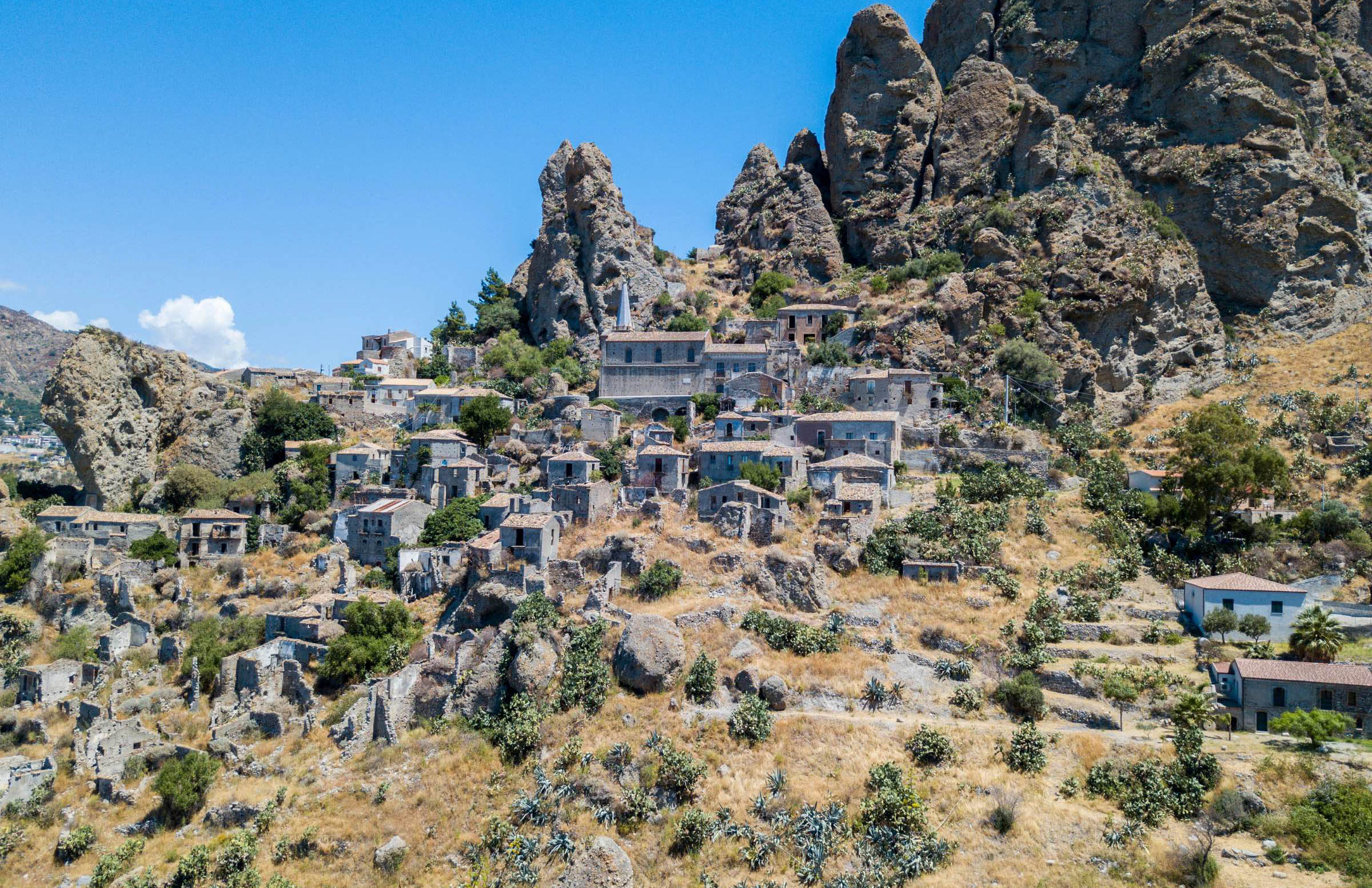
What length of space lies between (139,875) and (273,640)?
10087 mm

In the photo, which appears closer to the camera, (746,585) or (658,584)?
(658,584)

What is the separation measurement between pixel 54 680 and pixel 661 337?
36828 millimetres

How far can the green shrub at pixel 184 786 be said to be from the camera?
3325 cm

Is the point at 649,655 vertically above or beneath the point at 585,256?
beneath

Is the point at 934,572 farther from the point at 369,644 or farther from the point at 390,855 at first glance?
the point at 369,644

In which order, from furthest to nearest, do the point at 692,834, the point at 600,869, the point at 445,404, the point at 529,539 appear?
1. the point at 445,404
2. the point at 529,539
3. the point at 692,834
4. the point at 600,869

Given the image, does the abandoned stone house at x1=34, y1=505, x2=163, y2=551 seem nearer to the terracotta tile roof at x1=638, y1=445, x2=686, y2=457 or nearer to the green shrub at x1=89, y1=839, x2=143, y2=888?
the green shrub at x1=89, y1=839, x2=143, y2=888

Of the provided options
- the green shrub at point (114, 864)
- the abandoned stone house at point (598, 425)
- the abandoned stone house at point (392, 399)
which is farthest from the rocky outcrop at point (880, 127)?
the green shrub at point (114, 864)

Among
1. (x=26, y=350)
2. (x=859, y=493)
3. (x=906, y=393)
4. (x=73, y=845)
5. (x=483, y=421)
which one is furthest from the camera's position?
(x=26, y=350)

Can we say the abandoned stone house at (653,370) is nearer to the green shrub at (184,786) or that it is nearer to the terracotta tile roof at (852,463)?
the terracotta tile roof at (852,463)

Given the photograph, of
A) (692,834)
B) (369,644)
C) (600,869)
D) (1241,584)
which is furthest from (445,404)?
(1241,584)

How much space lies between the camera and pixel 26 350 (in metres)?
181

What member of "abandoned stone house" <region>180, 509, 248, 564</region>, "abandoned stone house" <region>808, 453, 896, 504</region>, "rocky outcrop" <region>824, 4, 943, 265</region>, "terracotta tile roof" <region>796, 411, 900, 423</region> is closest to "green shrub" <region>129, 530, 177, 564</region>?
"abandoned stone house" <region>180, 509, 248, 564</region>

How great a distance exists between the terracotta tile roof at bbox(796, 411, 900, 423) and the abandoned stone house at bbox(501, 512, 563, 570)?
1708cm
